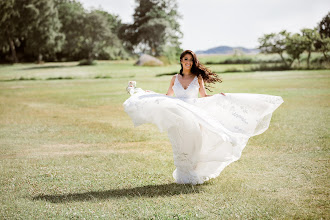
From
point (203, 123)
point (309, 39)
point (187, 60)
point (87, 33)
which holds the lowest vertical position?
point (203, 123)

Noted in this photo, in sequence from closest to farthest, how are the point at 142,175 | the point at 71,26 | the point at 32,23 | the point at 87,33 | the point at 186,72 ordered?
the point at 186,72 < the point at 142,175 < the point at 87,33 < the point at 32,23 < the point at 71,26

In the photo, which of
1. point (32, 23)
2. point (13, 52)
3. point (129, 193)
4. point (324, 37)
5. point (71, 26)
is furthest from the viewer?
point (13, 52)

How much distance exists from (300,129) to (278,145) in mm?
2620

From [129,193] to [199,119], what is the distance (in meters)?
1.98

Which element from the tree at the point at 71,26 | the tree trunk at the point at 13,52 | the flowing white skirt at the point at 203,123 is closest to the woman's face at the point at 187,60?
the flowing white skirt at the point at 203,123

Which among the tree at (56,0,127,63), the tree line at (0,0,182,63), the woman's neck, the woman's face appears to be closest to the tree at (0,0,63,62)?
the tree line at (0,0,182,63)

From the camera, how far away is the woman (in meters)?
6.21

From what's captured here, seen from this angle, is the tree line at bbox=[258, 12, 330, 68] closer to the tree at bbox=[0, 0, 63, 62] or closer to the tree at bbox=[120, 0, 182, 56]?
the tree at bbox=[120, 0, 182, 56]

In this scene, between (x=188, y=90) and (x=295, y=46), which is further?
(x=295, y=46)

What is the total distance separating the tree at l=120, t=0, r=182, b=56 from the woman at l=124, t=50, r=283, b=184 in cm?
6006

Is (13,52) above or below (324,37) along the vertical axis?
above

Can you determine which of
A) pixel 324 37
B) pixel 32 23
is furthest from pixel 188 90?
pixel 32 23

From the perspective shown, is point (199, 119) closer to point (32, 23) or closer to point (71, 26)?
point (71, 26)

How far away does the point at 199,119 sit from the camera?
245 inches
